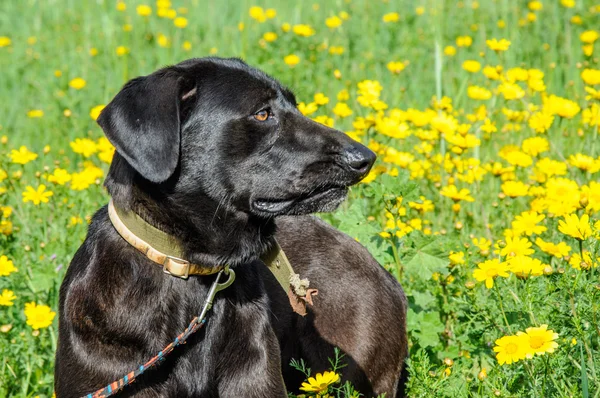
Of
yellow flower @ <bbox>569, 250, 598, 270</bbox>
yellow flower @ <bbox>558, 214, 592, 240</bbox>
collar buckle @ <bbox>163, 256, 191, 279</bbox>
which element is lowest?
yellow flower @ <bbox>569, 250, 598, 270</bbox>

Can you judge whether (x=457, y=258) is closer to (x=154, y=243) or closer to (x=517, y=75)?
(x=154, y=243)

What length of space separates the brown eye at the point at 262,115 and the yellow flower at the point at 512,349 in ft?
3.89

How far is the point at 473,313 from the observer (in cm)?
357

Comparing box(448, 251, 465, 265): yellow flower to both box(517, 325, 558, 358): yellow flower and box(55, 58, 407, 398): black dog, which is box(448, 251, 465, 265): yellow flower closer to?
box(55, 58, 407, 398): black dog

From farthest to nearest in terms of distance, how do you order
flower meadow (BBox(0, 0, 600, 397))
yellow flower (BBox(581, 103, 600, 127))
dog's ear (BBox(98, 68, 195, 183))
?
1. yellow flower (BBox(581, 103, 600, 127))
2. flower meadow (BBox(0, 0, 600, 397))
3. dog's ear (BBox(98, 68, 195, 183))

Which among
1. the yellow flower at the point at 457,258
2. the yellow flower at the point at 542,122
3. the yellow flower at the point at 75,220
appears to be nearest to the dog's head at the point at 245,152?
the yellow flower at the point at 457,258

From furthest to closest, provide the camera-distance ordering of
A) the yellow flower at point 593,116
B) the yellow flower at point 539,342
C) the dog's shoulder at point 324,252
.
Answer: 1. the yellow flower at point 593,116
2. the dog's shoulder at point 324,252
3. the yellow flower at point 539,342

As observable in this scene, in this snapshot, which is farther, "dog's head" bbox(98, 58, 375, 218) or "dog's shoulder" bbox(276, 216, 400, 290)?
"dog's shoulder" bbox(276, 216, 400, 290)

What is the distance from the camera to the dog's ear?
2.83m

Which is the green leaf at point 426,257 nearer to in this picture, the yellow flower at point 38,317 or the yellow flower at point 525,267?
the yellow flower at point 525,267

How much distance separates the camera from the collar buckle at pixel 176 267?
296cm

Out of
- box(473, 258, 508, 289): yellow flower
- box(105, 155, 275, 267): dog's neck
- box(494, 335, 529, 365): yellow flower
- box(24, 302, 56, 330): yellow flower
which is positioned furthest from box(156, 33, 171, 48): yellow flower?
box(494, 335, 529, 365): yellow flower

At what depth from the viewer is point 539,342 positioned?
8.58 ft

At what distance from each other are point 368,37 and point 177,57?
183 centimetres
